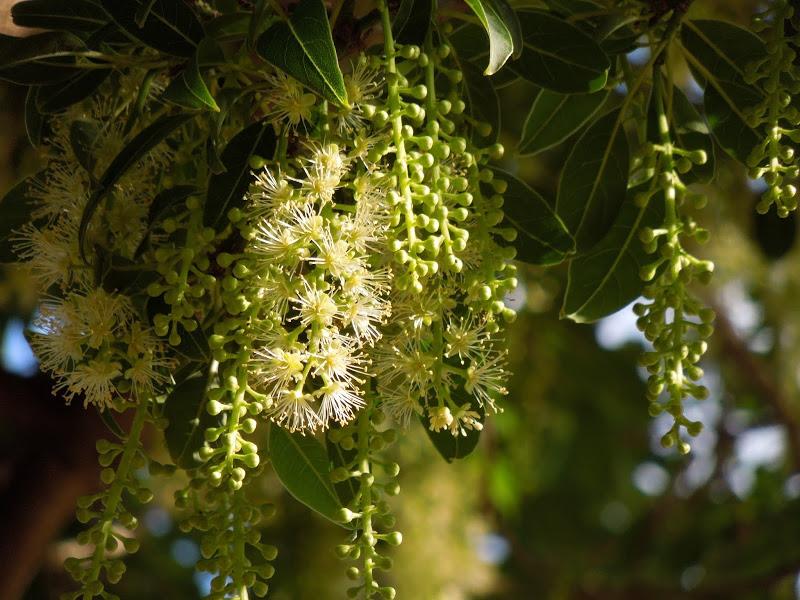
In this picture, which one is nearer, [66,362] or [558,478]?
[66,362]

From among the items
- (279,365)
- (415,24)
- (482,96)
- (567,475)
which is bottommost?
(567,475)

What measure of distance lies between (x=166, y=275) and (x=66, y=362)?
0.19 meters

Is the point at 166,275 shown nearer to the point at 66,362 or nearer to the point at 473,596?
the point at 66,362

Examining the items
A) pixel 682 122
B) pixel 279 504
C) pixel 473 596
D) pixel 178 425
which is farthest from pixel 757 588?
pixel 178 425

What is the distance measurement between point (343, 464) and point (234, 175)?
A: 348mm

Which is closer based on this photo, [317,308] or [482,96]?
[317,308]

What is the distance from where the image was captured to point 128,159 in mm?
1038

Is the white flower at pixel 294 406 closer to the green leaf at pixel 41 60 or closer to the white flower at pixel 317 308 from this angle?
the white flower at pixel 317 308

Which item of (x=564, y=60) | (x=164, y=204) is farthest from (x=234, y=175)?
(x=564, y=60)

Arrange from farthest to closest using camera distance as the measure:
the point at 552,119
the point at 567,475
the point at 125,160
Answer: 1. the point at 567,475
2. the point at 552,119
3. the point at 125,160

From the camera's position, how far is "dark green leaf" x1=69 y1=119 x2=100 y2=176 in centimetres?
111

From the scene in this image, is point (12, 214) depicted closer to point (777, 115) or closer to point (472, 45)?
point (472, 45)

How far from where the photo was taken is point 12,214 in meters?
1.26

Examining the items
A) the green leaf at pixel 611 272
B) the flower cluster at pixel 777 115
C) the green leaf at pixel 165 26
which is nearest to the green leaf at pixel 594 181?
the green leaf at pixel 611 272
